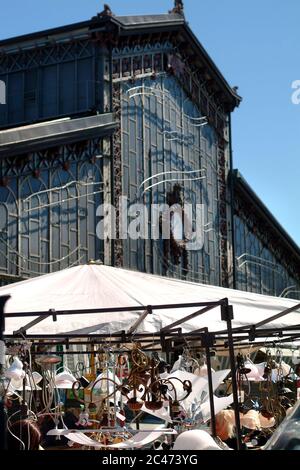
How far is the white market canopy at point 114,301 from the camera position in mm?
7266

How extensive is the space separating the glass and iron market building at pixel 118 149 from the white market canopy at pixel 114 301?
1069cm

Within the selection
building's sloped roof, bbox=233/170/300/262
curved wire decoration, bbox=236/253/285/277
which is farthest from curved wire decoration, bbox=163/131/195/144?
curved wire decoration, bbox=236/253/285/277

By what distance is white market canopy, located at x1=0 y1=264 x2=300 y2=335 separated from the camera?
286 inches

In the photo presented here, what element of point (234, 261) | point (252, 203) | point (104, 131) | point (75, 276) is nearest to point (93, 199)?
point (104, 131)

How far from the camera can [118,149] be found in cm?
2288

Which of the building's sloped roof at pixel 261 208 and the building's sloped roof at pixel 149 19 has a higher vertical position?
the building's sloped roof at pixel 149 19

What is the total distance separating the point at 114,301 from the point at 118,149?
51.9 feet

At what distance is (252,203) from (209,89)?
16.0 ft

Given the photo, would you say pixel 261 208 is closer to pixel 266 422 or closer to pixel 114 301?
pixel 266 422

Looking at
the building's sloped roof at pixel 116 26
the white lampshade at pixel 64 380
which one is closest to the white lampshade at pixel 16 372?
the white lampshade at pixel 64 380

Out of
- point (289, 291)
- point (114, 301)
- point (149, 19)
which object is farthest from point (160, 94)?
point (114, 301)

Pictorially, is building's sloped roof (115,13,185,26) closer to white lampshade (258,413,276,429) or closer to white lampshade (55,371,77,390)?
white lampshade (55,371,77,390)

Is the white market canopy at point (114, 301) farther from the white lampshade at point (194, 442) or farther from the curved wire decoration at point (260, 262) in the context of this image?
the curved wire decoration at point (260, 262)

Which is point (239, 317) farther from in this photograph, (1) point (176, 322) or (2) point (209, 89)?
(2) point (209, 89)
